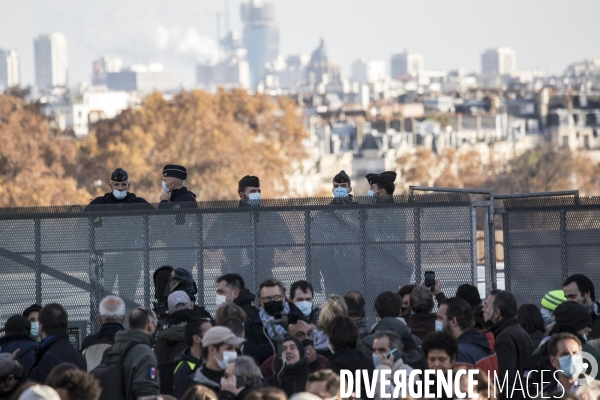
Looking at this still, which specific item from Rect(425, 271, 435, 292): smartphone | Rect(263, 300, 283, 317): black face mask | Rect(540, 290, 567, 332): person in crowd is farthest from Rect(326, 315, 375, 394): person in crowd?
Rect(425, 271, 435, 292): smartphone

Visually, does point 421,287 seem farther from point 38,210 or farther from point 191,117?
point 191,117

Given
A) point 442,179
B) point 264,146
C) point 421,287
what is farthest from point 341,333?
point 442,179

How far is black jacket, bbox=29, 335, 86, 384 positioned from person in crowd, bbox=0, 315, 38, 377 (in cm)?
21

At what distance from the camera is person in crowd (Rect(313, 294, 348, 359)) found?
12.6m

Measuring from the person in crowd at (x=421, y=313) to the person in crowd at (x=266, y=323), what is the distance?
1.05m

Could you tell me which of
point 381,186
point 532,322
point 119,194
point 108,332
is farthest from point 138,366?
point 381,186

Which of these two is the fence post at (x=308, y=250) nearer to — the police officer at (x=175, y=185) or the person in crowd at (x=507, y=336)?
the police officer at (x=175, y=185)

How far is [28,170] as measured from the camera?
285 ft

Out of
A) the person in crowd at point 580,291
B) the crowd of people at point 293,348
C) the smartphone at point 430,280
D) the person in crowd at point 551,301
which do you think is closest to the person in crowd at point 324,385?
the crowd of people at point 293,348

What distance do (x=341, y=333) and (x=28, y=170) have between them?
76.9m

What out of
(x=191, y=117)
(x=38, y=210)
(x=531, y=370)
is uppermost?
(x=191, y=117)

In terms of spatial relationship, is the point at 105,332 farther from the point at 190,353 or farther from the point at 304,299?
the point at 304,299

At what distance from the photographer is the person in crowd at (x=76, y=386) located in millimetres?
10227

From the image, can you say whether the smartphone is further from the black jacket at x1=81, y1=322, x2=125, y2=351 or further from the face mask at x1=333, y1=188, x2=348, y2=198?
the black jacket at x1=81, y1=322, x2=125, y2=351
